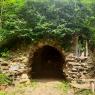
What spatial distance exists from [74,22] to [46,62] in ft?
25.2

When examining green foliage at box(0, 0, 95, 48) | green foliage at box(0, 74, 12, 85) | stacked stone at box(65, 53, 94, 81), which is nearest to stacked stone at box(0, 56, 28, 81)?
green foliage at box(0, 74, 12, 85)

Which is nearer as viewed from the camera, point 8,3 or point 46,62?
point 8,3

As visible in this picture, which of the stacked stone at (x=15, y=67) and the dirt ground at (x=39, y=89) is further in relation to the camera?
the stacked stone at (x=15, y=67)

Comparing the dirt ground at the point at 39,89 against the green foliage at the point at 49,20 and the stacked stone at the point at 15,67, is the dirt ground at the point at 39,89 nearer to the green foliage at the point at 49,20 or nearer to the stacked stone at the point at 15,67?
the stacked stone at the point at 15,67

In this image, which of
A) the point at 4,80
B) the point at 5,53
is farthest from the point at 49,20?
the point at 4,80

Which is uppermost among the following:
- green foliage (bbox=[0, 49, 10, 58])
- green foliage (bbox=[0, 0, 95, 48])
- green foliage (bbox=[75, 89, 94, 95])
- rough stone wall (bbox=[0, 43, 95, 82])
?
green foliage (bbox=[0, 0, 95, 48])

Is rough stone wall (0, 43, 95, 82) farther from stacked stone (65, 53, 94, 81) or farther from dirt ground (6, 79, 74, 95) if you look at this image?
dirt ground (6, 79, 74, 95)

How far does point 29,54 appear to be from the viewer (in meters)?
17.5

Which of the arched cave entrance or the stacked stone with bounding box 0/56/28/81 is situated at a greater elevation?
the stacked stone with bounding box 0/56/28/81

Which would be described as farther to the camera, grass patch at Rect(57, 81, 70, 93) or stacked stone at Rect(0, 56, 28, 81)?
stacked stone at Rect(0, 56, 28, 81)

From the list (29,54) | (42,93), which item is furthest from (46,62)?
(42,93)

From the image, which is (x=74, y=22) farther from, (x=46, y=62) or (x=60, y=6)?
(x=46, y=62)

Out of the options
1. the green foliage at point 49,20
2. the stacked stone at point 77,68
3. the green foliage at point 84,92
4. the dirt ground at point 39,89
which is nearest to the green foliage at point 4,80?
the dirt ground at point 39,89

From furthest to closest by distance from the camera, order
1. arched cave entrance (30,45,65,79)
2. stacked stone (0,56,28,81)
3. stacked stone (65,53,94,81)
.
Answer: arched cave entrance (30,45,65,79)
stacked stone (65,53,94,81)
stacked stone (0,56,28,81)
